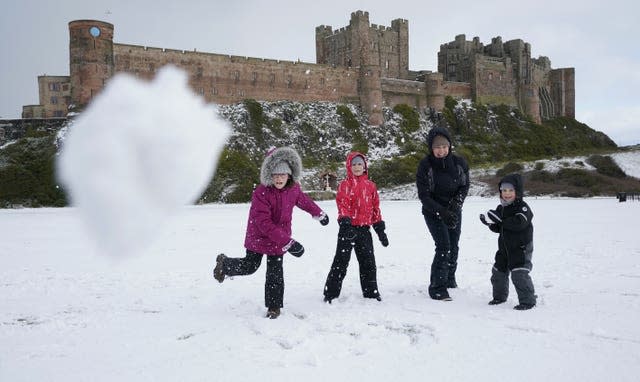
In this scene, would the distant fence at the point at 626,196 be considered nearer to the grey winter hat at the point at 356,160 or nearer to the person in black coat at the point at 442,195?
the person in black coat at the point at 442,195

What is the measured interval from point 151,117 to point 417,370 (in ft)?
24.8

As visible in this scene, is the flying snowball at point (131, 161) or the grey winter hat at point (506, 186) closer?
the grey winter hat at point (506, 186)

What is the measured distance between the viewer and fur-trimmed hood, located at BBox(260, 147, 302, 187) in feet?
20.0

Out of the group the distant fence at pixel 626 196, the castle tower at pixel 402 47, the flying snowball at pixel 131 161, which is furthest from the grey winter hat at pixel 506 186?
the castle tower at pixel 402 47

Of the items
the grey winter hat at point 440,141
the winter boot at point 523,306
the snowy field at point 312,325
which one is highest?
the grey winter hat at point 440,141

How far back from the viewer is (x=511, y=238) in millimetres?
6234

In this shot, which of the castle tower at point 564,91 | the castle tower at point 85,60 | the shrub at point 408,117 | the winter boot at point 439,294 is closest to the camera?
the winter boot at point 439,294

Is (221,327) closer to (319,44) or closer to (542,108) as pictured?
(319,44)

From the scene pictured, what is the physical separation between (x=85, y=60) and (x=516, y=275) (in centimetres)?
4277

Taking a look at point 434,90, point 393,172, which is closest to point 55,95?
point 393,172

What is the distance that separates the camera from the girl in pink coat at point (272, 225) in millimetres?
5992

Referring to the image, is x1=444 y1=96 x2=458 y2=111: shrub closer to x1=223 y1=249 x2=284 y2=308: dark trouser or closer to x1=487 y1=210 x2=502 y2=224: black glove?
x1=487 y1=210 x2=502 y2=224: black glove

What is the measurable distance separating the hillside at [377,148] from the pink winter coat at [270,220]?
1199 inches

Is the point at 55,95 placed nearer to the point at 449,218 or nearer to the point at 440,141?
the point at 440,141
